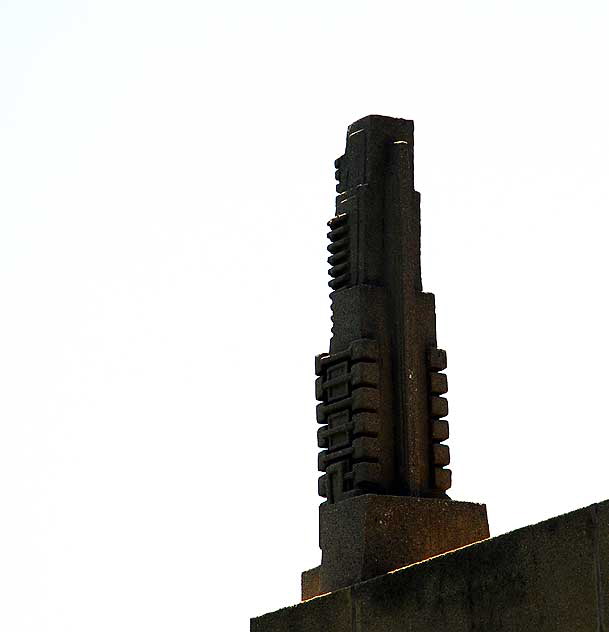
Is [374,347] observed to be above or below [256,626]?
above

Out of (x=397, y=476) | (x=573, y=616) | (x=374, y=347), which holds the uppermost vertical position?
(x=374, y=347)

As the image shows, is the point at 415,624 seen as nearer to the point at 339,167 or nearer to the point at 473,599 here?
the point at 473,599

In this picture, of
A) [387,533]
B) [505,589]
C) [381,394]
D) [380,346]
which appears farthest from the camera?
[380,346]

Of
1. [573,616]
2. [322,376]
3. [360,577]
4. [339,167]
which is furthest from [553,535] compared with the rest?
[339,167]

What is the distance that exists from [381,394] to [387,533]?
44.2 inches

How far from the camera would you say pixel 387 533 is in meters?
12.7

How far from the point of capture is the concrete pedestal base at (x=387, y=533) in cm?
1262

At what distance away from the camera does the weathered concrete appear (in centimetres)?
1018

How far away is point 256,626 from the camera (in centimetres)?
1339

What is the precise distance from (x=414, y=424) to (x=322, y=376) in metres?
0.97

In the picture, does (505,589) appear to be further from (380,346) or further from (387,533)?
(380,346)

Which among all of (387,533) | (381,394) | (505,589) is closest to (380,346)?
(381,394)

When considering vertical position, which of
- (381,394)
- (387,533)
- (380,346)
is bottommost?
(387,533)

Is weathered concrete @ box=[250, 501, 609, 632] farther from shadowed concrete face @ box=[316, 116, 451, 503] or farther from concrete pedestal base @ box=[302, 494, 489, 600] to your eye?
shadowed concrete face @ box=[316, 116, 451, 503]
